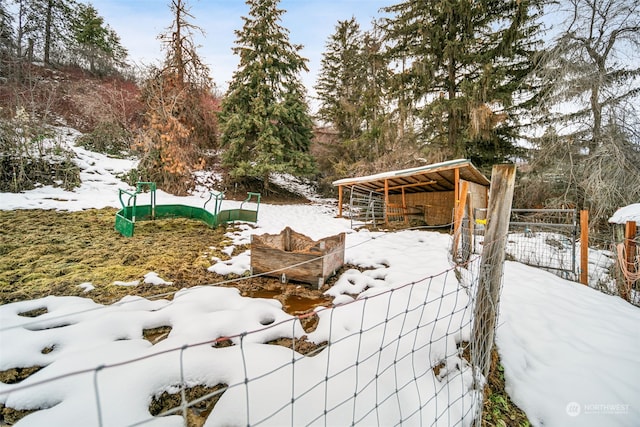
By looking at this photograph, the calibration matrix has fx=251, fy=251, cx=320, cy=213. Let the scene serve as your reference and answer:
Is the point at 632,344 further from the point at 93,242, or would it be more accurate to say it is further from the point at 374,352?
the point at 93,242

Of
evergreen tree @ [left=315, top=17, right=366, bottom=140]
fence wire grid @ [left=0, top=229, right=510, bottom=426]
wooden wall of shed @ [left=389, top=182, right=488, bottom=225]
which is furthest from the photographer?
evergreen tree @ [left=315, top=17, right=366, bottom=140]

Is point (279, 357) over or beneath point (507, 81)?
beneath

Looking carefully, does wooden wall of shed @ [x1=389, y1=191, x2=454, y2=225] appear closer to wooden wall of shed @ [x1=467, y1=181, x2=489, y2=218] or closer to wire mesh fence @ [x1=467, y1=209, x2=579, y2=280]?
wooden wall of shed @ [x1=467, y1=181, x2=489, y2=218]

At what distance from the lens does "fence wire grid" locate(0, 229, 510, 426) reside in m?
1.52

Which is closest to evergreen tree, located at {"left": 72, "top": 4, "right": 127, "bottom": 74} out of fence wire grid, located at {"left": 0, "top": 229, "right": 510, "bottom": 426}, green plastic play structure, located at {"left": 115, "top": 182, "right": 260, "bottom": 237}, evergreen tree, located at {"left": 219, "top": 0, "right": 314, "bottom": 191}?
evergreen tree, located at {"left": 219, "top": 0, "right": 314, "bottom": 191}

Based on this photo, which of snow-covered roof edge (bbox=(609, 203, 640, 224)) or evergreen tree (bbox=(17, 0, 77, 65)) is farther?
evergreen tree (bbox=(17, 0, 77, 65))

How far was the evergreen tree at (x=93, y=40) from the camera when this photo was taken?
15.5 metres

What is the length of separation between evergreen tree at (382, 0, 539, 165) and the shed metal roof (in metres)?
1.29

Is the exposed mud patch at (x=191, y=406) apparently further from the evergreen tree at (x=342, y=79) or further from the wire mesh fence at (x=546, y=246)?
the evergreen tree at (x=342, y=79)

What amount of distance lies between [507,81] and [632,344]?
397 inches

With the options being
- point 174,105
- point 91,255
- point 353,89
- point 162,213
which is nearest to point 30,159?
point 174,105

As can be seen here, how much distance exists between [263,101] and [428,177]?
8.07m

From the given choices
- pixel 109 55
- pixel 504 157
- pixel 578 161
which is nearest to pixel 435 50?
pixel 504 157

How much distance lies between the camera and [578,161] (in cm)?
778
